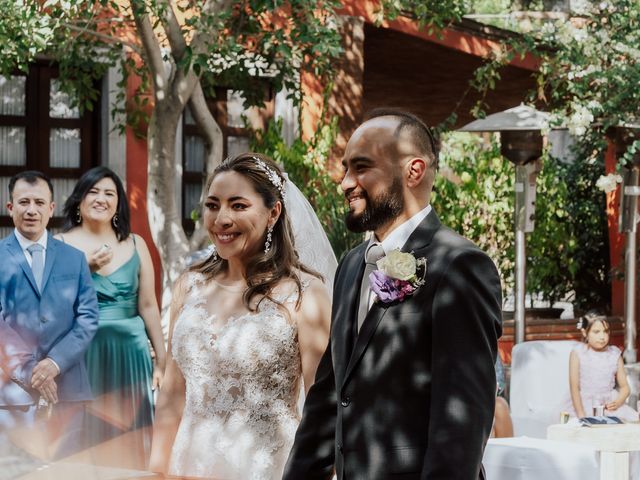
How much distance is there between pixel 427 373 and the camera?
9.59ft

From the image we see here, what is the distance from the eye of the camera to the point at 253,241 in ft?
13.7

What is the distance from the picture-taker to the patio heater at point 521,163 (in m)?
10.4

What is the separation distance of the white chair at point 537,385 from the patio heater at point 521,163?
1.45 metres

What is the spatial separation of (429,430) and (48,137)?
936cm

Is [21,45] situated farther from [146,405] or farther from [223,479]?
[223,479]

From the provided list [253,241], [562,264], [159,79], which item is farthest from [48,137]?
[253,241]

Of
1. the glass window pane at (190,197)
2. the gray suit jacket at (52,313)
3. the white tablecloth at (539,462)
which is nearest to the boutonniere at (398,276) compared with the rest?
the white tablecloth at (539,462)

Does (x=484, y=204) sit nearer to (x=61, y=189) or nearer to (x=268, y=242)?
(x=61, y=189)

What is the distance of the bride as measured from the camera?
13.6 ft

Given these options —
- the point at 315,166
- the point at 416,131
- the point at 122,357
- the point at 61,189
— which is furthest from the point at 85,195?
the point at 315,166

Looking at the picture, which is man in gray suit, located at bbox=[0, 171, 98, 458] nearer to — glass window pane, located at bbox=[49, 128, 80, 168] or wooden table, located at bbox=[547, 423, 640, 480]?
wooden table, located at bbox=[547, 423, 640, 480]

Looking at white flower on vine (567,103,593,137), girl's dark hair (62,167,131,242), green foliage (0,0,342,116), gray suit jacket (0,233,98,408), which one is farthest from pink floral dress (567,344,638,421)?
gray suit jacket (0,233,98,408)

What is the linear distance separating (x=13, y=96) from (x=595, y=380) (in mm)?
5803

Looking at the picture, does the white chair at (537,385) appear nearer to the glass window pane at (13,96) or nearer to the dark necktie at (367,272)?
the glass window pane at (13,96)
